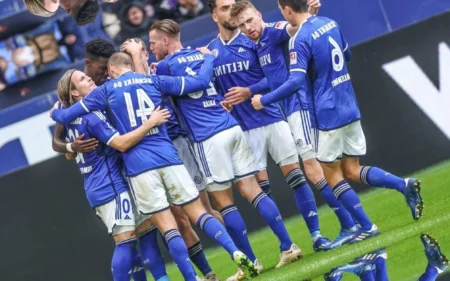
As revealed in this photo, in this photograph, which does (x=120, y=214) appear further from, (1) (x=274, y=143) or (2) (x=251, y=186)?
(1) (x=274, y=143)

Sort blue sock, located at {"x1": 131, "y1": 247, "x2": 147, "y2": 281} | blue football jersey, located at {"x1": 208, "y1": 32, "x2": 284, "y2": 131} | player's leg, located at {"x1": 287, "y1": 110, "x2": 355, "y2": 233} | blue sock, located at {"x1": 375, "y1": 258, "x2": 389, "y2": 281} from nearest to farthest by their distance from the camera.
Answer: blue sock, located at {"x1": 375, "y1": 258, "x2": 389, "y2": 281}
blue sock, located at {"x1": 131, "y1": 247, "x2": 147, "y2": 281}
player's leg, located at {"x1": 287, "y1": 110, "x2": 355, "y2": 233}
blue football jersey, located at {"x1": 208, "y1": 32, "x2": 284, "y2": 131}

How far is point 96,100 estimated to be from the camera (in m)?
7.59

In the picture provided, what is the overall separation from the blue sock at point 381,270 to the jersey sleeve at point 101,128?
6.88 ft

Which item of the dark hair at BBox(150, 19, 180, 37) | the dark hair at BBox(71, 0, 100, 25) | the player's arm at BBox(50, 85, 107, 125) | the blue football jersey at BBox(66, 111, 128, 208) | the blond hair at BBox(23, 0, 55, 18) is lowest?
the blue football jersey at BBox(66, 111, 128, 208)

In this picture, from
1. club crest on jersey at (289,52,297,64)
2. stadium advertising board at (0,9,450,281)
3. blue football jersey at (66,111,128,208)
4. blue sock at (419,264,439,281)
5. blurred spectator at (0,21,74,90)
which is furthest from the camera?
blurred spectator at (0,21,74,90)

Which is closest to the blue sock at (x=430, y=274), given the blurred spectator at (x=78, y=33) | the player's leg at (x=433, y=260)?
the player's leg at (x=433, y=260)

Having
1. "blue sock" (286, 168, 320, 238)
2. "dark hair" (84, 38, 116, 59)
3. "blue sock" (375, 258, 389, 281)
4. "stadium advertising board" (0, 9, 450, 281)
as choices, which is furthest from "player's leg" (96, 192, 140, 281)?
"stadium advertising board" (0, 9, 450, 281)

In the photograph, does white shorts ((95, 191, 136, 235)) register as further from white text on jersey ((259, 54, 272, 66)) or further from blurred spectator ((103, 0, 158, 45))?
blurred spectator ((103, 0, 158, 45))

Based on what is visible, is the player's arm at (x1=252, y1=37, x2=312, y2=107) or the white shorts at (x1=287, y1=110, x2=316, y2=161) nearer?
the player's arm at (x1=252, y1=37, x2=312, y2=107)

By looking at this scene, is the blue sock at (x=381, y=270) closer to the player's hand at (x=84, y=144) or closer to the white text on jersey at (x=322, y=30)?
the white text on jersey at (x=322, y=30)

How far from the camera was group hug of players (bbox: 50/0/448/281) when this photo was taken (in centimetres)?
755

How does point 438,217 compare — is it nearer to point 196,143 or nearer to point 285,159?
point 285,159

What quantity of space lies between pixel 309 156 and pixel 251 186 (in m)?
Result: 0.61

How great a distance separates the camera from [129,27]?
10.6 m
